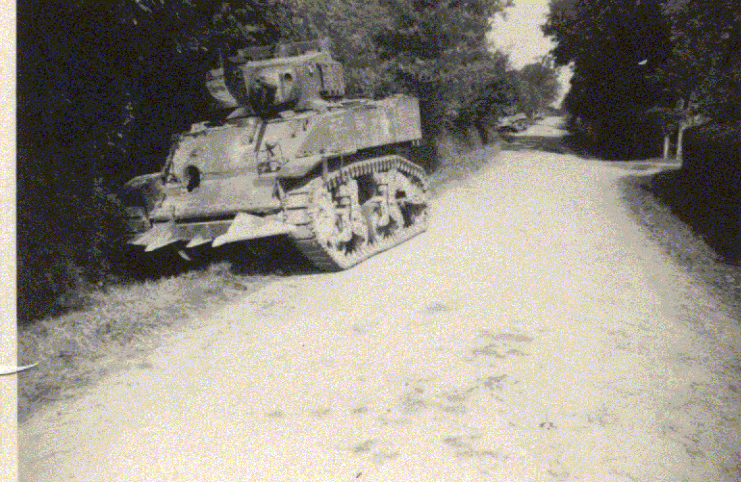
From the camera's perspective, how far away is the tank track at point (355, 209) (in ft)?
25.9

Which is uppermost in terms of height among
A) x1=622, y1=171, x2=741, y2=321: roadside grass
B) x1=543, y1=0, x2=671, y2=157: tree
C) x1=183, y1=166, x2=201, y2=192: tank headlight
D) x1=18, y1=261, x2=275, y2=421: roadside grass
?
x1=543, y1=0, x2=671, y2=157: tree

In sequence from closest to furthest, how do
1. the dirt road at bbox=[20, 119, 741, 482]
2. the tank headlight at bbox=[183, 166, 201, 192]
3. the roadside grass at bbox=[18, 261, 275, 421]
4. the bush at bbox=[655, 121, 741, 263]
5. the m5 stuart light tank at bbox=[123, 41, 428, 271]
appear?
the dirt road at bbox=[20, 119, 741, 482], the roadside grass at bbox=[18, 261, 275, 421], the m5 stuart light tank at bbox=[123, 41, 428, 271], the tank headlight at bbox=[183, 166, 201, 192], the bush at bbox=[655, 121, 741, 263]

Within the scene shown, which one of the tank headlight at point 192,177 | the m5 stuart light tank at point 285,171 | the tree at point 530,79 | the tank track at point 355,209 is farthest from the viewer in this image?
the tree at point 530,79

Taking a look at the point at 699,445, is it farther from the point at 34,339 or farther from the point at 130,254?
the point at 130,254

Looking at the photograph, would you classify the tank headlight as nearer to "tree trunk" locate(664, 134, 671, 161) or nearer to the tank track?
the tank track

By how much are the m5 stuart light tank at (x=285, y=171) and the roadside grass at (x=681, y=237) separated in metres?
3.94

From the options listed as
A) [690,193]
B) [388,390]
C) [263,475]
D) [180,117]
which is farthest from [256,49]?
[690,193]

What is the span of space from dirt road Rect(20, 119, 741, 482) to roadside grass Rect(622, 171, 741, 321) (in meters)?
0.34

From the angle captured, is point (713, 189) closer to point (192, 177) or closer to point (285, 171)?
point (285, 171)

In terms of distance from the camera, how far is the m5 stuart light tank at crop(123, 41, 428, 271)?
8016mm

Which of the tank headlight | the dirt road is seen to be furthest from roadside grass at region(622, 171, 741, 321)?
the tank headlight

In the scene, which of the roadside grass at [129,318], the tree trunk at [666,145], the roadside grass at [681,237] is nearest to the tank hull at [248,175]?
the roadside grass at [129,318]

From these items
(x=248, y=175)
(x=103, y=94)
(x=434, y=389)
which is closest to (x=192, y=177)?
(x=248, y=175)

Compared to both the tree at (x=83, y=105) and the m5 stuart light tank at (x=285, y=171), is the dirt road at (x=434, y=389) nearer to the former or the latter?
the m5 stuart light tank at (x=285, y=171)
